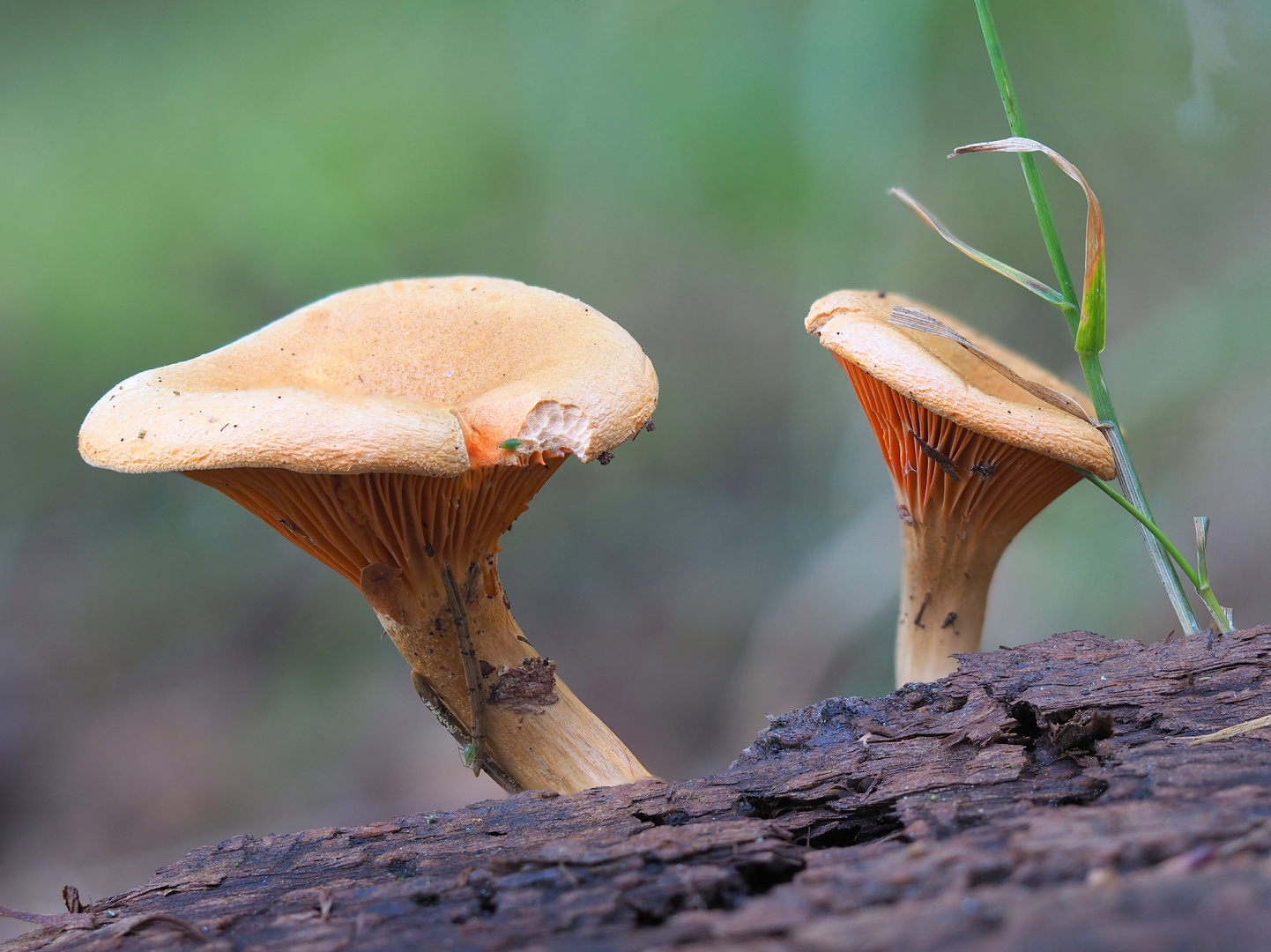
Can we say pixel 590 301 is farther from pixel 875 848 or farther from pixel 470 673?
pixel 875 848

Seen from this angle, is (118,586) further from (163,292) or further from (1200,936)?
(1200,936)

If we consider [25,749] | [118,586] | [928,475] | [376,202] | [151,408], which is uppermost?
[376,202]

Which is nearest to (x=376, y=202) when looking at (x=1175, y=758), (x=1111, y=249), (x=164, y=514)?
(x=164, y=514)

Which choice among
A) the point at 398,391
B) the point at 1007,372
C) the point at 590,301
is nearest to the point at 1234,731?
the point at 1007,372

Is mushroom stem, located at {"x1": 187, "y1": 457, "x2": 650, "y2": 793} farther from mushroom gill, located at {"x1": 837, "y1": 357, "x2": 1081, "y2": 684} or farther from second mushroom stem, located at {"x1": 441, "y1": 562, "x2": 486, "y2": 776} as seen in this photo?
mushroom gill, located at {"x1": 837, "y1": 357, "x2": 1081, "y2": 684}

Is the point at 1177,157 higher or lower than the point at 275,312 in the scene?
lower

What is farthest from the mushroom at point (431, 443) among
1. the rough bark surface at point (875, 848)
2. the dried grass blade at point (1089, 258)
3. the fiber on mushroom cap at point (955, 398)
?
the dried grass blade at point (1089, 258)
